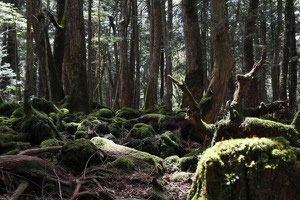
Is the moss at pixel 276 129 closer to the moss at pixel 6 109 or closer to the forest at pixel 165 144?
the forest at pixel 165 144

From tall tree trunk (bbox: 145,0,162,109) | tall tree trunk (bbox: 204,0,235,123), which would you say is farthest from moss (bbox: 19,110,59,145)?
tall tree trunk (bbox: 145,0,162,109)

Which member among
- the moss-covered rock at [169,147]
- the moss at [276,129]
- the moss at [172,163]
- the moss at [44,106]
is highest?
the moss at [44,106]

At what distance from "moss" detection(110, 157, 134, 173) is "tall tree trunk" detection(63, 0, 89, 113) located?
18.8 ft

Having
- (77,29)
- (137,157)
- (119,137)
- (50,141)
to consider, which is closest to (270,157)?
(137,157)

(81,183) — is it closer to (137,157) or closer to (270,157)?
(137,157)

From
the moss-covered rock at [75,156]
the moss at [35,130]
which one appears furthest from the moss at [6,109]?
the moss-covered rock at [75,156]

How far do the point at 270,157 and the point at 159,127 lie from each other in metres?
6.61

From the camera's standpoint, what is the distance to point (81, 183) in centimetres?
383

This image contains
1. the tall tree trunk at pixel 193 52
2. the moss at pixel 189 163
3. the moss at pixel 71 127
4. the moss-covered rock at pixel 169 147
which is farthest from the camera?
the tall tree trunk at pixel 193 52

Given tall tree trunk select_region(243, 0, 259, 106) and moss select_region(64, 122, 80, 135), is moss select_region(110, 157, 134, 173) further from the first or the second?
tall tree trunk select_region(243, 0, 259, 106)

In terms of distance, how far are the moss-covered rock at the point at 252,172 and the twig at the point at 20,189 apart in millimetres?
2147

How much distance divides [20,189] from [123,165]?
220cm

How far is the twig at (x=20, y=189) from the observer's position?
301cm

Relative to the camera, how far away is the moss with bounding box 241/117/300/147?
3.60 metres
